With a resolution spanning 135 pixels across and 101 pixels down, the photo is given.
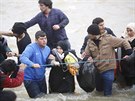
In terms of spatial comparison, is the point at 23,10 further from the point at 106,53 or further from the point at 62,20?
the point at 106,53

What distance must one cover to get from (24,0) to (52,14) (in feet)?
30.8

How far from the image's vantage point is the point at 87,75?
8.04 metres

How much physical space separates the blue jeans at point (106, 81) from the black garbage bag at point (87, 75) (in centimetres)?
17

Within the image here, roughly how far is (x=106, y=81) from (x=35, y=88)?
53.8 inches

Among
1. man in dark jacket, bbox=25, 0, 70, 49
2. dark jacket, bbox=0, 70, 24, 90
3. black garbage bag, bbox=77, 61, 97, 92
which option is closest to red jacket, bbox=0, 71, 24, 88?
dark jacket, bbox=0, 70, 24, 90

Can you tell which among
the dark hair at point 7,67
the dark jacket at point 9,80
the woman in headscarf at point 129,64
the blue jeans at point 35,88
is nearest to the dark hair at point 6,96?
the dark jacket at point 9,80

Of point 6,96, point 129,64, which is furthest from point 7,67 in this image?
point 129,64

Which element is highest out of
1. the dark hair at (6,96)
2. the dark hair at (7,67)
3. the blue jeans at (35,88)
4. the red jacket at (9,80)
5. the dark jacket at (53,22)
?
the dark jacket at (53,22)

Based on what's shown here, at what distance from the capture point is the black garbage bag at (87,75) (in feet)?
26.3

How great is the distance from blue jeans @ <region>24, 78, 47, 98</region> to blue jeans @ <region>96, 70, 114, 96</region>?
42.1 inches

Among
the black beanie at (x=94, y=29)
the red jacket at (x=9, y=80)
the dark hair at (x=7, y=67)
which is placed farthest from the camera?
the black beanie at (x=94, y=29)

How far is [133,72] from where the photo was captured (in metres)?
8.13

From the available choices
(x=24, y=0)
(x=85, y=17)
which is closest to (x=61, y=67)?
(x=85, y=17)

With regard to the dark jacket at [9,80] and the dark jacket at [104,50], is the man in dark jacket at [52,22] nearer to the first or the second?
the dark jacket at [104,50]
